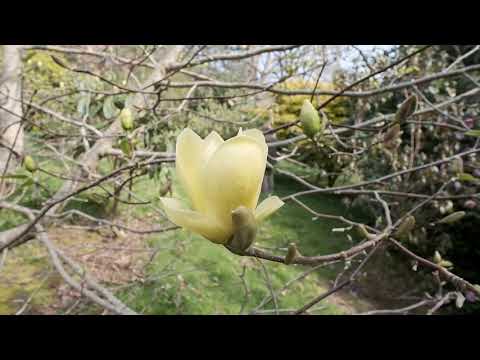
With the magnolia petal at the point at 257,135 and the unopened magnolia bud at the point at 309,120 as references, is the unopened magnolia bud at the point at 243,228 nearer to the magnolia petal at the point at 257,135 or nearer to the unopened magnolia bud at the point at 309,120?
the magnolia petal at the point at 257,135

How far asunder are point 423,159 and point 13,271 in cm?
289

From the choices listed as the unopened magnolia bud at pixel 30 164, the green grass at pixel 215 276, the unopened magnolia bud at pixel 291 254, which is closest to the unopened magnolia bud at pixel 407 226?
the unopened magnolia bud at pixel 291 254

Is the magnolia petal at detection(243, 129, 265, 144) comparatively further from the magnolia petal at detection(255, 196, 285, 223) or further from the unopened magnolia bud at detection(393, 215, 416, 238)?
the unopened magnolia bud at detection(393, 215, 416, 238)

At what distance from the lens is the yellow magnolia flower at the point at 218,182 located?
354mm

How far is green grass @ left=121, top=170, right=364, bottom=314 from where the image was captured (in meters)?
2.53

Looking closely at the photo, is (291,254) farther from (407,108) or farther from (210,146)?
(407,108)

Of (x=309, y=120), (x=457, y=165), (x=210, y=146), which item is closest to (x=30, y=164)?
(x=309, y=120)

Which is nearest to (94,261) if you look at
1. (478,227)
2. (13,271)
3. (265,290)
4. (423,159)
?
(13,271)

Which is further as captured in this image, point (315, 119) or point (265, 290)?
point (265, 290)

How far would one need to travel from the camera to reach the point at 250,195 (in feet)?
1.23

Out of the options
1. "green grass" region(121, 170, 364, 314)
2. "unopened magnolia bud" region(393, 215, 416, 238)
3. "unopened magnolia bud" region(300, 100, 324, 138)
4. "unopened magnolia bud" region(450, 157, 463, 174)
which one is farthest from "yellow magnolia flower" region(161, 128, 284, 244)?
"green grass" region(121, 170, 364, 314)

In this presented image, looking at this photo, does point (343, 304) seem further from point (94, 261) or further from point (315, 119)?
point (315, 119)
